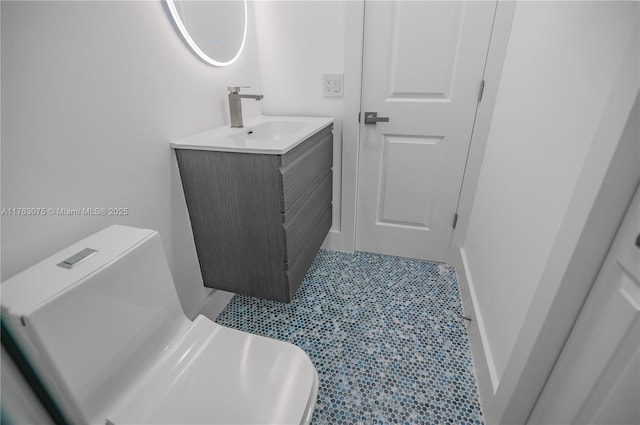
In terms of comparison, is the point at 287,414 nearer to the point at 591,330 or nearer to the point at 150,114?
the point at 591,330

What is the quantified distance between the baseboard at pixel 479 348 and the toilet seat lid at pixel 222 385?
0.73 m

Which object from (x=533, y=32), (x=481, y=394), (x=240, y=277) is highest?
(x=533, y=32)

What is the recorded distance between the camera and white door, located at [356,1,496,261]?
1.48 meters

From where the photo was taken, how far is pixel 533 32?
114 centimetres

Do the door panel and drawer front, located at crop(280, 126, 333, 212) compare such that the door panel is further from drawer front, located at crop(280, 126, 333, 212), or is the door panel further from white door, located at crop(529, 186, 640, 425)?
white door, located at crop(529, 186, 640, 425)

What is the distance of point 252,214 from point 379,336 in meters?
0.88

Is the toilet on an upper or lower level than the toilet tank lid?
lower

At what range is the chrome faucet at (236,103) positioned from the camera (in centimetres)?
143

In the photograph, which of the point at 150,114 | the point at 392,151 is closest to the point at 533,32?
the point at 392,151

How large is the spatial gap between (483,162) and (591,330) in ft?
3.65

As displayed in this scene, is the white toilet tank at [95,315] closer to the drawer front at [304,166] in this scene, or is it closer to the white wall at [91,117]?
the white wall at [91,117]


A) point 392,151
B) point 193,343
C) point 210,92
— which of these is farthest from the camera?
point 392,151

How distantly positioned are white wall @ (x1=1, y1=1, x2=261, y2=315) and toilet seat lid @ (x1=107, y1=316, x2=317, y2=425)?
45 centimetres

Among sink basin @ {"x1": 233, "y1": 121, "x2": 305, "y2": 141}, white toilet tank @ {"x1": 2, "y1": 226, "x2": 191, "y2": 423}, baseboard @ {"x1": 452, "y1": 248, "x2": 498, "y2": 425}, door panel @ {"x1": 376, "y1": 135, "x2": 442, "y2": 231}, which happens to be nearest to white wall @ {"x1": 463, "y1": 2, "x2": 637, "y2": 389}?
baseboard @ {"x1": 452, "y1": 248, "x2": 498, "y2": 425}
